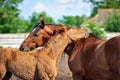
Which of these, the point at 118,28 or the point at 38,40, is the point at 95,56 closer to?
the point at 38,40

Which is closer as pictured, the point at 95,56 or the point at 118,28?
the point at 95,56

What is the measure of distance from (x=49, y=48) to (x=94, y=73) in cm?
103

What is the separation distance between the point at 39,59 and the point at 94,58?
3.48 feet

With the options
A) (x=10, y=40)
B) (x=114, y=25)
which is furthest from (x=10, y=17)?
(x=10, y=40)

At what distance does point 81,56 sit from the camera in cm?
835

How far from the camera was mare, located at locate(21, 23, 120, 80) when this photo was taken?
7125 mm

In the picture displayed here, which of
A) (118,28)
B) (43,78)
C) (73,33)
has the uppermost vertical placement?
(73,33)

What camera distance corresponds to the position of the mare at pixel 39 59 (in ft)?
26.8

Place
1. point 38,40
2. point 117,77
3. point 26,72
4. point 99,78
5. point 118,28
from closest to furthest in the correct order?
point 117,77 < point 99,78 < point 26,72 < point 38,40 < point 118,28

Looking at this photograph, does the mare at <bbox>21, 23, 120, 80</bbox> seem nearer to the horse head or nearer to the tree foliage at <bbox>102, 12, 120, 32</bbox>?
the horse head

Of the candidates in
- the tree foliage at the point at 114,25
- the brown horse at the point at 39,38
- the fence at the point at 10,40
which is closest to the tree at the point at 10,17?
the tree foliage at the point at 114,25

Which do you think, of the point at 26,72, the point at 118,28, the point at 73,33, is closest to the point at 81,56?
the point at 73,33

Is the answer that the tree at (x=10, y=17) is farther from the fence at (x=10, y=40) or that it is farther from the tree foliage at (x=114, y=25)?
the fence at (x=10, y=40)

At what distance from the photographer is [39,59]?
8.28m
